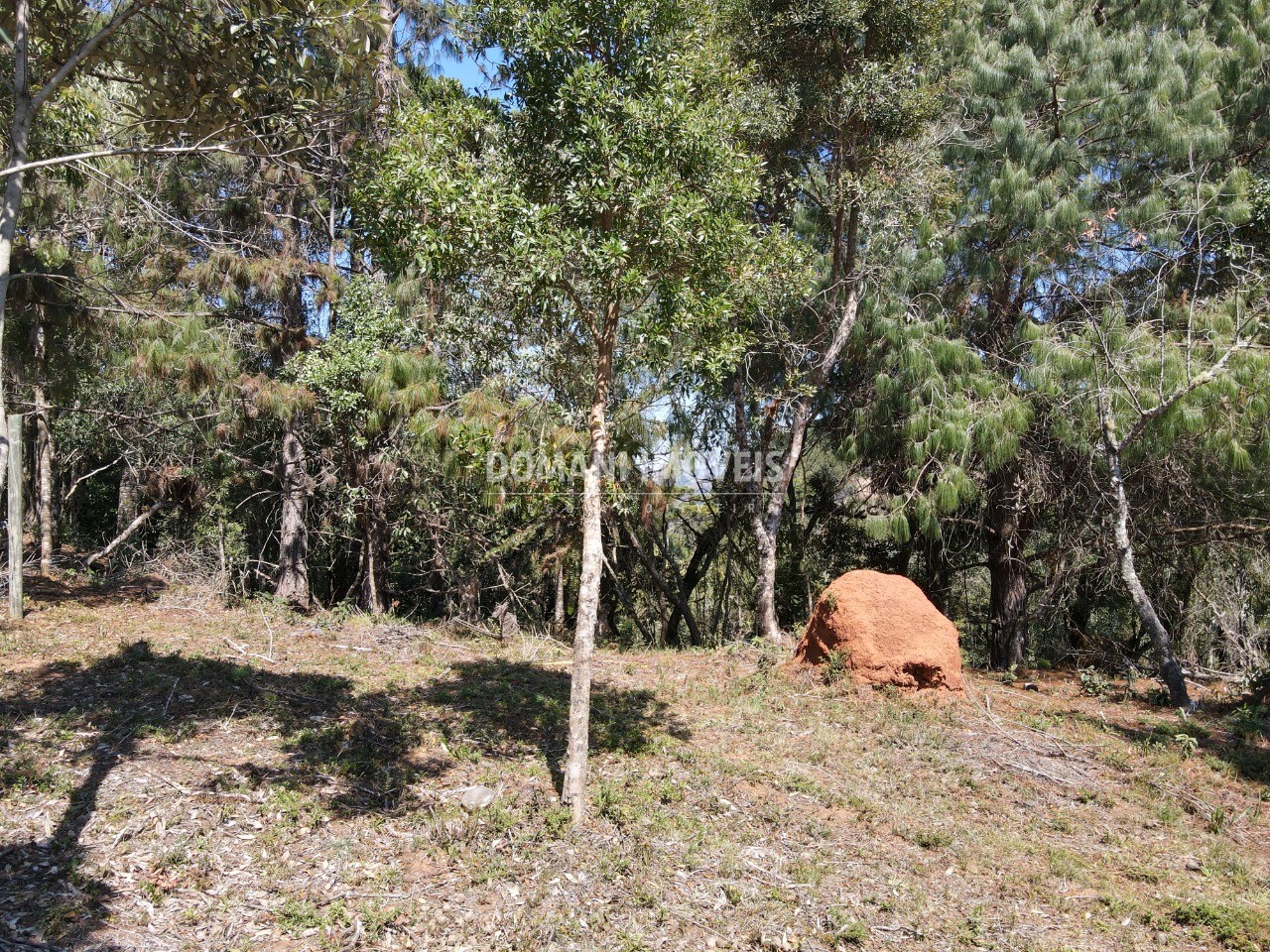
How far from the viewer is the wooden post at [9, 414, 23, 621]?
719 cm

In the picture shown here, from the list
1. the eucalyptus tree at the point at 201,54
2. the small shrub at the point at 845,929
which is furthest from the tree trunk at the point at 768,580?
the eucalyptus tree at the point at 201,54

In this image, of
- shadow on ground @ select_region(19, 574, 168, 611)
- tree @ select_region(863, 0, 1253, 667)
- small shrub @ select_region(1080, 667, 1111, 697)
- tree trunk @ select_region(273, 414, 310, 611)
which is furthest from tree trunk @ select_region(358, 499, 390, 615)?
small shrub @ select_region(1080, 667, 1111, 697)

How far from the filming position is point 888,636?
322 inches

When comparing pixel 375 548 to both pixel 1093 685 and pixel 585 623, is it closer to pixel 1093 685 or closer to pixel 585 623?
pixel 585 623

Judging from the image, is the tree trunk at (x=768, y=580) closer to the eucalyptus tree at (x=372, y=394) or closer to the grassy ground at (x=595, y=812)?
the grassy ground at (x=595, y=812)

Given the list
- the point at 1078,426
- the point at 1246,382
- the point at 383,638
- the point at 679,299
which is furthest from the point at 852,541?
the point at 679,299

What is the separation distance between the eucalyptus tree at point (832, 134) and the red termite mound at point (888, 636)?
65.0 inches

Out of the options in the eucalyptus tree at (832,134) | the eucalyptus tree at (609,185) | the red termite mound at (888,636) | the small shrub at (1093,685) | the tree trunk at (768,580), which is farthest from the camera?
the tree trunk at (768,580)

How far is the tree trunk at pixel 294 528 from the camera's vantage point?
10938 mm

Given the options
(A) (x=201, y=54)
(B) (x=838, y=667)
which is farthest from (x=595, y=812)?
(A) (x=201, y=54)

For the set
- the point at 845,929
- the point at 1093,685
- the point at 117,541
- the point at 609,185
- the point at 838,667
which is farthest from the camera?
the point at 117,541

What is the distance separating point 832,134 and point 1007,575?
5737mm

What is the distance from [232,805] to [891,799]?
4.37 metres

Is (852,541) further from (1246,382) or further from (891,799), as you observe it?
(891,799)
